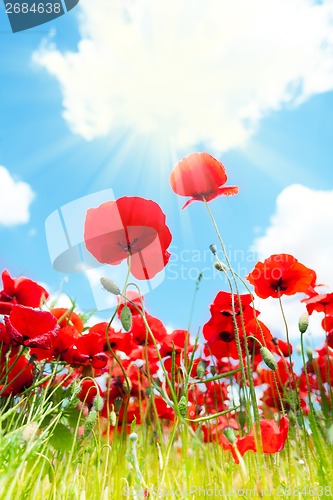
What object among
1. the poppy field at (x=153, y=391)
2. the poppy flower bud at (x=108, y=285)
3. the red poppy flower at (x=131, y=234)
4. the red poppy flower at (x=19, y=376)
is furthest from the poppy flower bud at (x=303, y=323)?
the red poppy flower at (x=19, y=376)

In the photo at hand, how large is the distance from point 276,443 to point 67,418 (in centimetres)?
95

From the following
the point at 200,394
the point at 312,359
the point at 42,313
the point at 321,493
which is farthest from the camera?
the point at 200,394

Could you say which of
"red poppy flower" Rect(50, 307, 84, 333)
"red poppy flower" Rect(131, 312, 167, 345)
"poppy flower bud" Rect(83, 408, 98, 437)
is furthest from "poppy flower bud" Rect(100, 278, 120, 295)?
"red poppy flower" Rect(131, 312, 167, 345)

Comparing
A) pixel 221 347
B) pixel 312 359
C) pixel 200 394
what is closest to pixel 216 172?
pixel 221 347

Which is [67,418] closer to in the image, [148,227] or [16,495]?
[16,495]

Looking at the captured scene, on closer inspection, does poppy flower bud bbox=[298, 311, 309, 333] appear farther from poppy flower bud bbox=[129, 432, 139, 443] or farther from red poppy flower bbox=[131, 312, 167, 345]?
red poppy flower bbox=[131, 312, 167, 345]

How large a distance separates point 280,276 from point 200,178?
50cm

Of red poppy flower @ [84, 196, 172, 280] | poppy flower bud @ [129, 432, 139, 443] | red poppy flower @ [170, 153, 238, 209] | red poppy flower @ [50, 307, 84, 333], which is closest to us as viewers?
poppy flower bud @ [129, 432, 139, 443]

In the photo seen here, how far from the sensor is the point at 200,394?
275 cm

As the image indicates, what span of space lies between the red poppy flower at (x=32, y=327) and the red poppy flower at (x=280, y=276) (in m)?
0.77

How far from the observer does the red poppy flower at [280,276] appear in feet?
5.86

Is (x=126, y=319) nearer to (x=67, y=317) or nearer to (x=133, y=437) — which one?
(x=133, y=437)

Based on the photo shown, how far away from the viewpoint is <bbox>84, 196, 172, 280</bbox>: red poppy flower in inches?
55.4

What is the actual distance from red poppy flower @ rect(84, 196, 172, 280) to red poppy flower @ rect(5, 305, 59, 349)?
31cm
